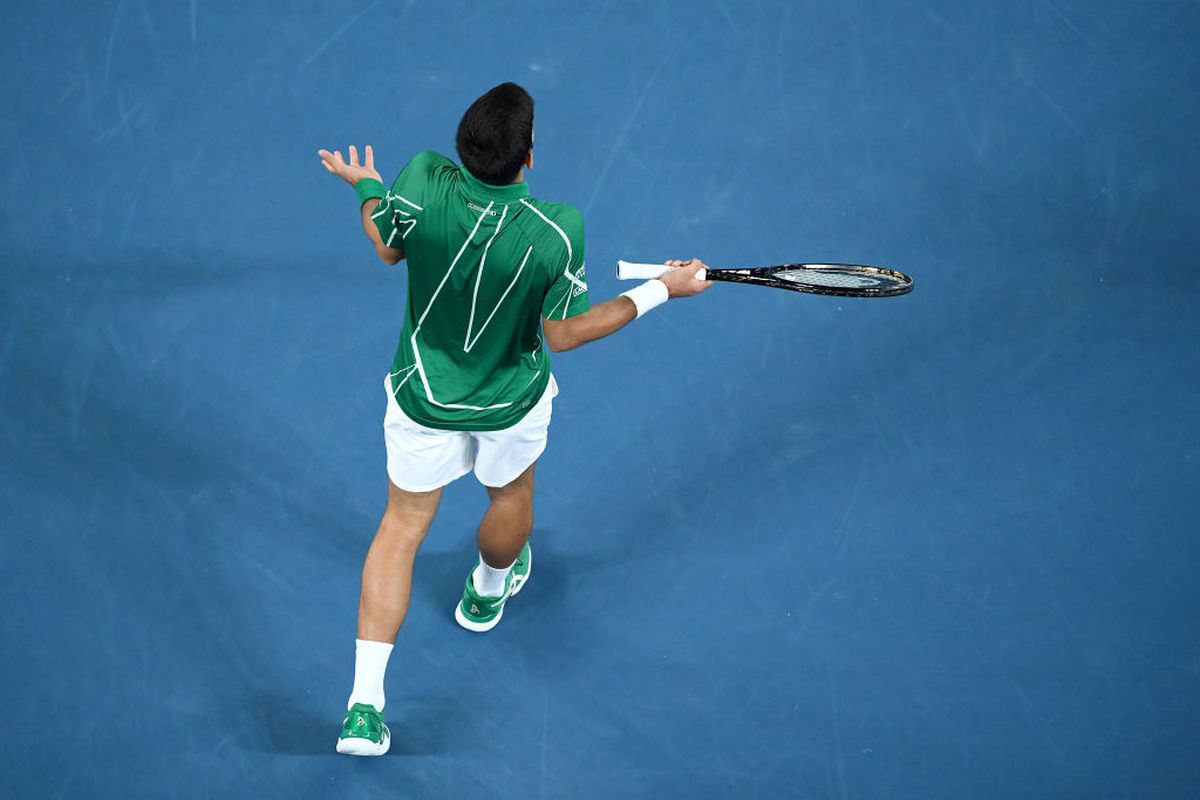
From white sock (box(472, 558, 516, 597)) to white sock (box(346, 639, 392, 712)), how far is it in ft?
1.39

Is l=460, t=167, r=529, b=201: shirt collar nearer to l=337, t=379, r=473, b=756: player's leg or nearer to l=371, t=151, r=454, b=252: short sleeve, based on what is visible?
l=371, t=151, r=454, b=252: short sleeve

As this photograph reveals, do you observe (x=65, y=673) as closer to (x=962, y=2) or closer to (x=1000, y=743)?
(x=1000, y=743)

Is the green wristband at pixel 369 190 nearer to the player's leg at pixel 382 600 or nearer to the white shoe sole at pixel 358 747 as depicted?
the player's leg at pixel 382 600

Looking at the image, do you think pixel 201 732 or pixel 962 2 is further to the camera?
pixel 962 2

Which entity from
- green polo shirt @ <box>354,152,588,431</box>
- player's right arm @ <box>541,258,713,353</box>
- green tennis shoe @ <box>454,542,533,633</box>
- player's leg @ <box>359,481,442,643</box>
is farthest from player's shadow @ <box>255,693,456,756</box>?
player's right arm @ <box>541,258,713,353</box>

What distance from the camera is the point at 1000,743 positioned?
363cm

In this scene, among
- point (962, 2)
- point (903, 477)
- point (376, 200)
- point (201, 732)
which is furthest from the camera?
point (962, 2)

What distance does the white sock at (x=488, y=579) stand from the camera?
3.68 m

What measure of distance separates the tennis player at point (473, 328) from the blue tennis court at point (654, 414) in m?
0.45

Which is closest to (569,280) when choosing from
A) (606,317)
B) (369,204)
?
(606,317)

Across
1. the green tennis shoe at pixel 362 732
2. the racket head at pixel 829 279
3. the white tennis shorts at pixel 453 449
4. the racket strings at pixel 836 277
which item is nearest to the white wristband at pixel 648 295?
the racket head at pixel 829 279

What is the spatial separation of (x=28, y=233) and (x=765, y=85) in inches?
111

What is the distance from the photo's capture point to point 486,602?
12.3 ft

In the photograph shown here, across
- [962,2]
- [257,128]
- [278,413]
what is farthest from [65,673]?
[962,2]
